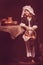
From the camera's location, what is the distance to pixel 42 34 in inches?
48.1

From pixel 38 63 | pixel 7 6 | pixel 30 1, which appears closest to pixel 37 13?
pixel 30 1

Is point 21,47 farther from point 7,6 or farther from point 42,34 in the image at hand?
point 7,6

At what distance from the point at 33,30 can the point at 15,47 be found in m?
0.15

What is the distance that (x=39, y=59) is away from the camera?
3.96 feet

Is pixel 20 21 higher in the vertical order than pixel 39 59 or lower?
higher

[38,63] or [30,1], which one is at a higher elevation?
[30,1]

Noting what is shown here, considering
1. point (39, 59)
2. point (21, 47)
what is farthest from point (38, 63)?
→ point (21, 47)

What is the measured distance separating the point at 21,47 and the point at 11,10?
0.75 feet

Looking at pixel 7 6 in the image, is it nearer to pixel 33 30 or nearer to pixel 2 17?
pixel 2 17

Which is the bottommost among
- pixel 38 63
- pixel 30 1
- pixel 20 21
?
pixel 38 63

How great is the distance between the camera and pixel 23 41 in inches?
48.1

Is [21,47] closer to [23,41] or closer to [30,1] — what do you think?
[23,41]

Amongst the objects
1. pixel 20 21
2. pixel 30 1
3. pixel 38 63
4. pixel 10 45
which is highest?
pixel 30 1

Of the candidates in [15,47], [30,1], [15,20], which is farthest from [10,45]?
[30,1]
